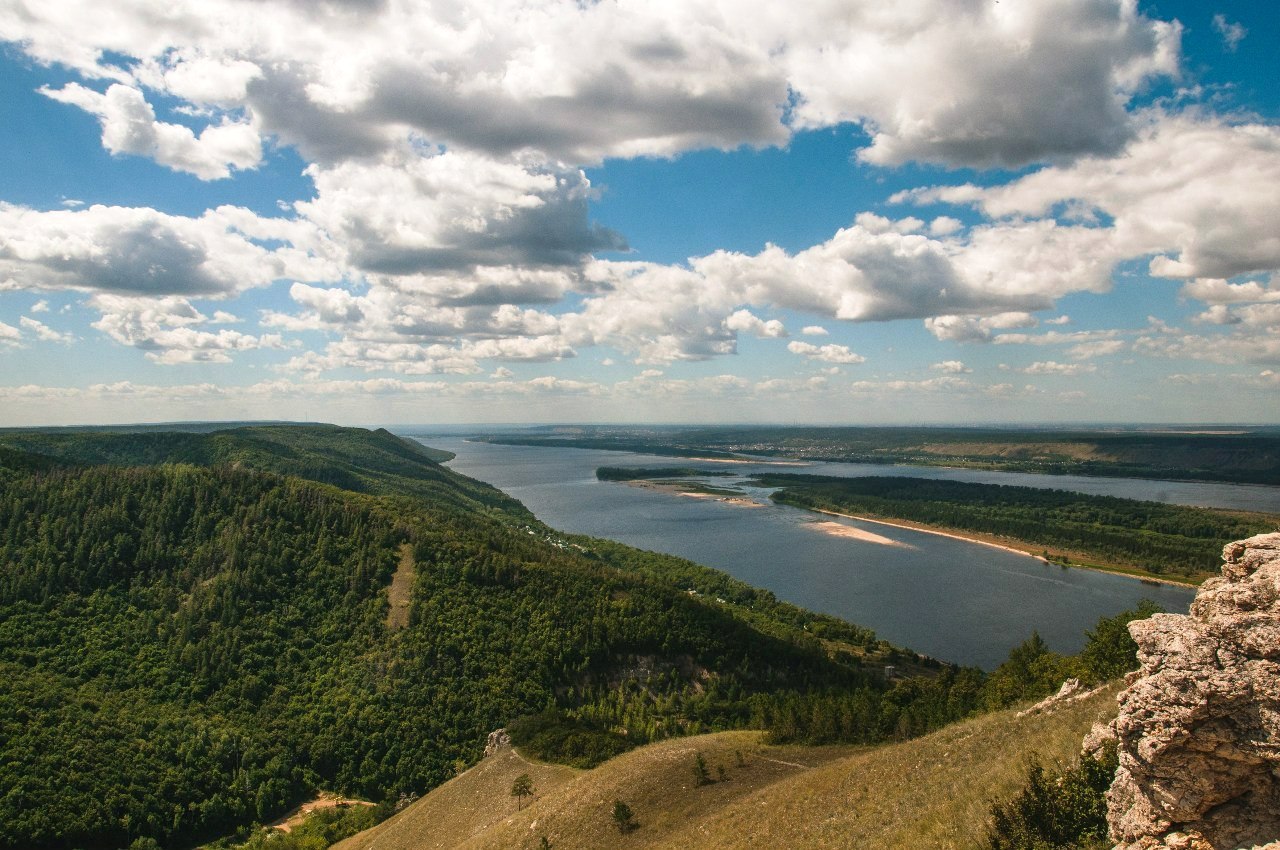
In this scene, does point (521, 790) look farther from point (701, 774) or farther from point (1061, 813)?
point (1061, 813)

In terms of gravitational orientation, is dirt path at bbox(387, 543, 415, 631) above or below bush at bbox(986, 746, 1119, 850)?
below

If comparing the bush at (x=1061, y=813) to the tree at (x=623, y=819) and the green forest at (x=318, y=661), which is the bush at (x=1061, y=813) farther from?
the green forest at (x=318, y=661)

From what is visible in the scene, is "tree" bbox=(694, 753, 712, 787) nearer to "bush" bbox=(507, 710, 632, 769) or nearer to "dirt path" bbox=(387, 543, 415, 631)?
"bush" bbox=(507, 710, 632, 769)

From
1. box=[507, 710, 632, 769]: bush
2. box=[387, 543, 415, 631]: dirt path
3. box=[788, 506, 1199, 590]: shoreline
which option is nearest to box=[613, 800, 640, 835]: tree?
box=[507, 710, 632, 769]: bush

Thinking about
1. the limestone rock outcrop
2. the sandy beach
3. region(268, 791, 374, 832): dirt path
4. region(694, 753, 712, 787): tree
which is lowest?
region(268, 791, 374, 832): dirt path

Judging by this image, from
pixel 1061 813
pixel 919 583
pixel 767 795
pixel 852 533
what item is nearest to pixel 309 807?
pixel 767 795

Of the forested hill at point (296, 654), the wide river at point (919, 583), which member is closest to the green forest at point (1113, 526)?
the wide river at point (919, 583)

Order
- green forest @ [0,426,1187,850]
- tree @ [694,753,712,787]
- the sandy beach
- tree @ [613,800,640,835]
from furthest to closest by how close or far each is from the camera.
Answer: the sandy beach, green forest @ [0,426,1187,850], tree @ [694,753,712,787], tree @ [613,800,640,835]
